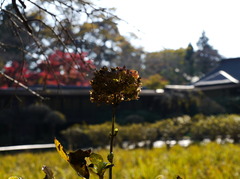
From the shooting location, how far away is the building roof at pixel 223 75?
2481cm

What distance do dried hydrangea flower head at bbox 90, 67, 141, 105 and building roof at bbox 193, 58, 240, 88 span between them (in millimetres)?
23375

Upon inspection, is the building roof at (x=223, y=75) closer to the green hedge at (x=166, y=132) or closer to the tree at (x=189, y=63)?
the tree at (x=189, y=63)

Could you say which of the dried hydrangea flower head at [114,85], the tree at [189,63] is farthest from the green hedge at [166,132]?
the tree at [189,63]

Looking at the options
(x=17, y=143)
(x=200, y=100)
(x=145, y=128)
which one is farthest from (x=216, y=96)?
(x=17, y=143)

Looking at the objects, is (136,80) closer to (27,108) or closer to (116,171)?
(116,171)

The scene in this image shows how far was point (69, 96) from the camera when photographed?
2045 centimetres

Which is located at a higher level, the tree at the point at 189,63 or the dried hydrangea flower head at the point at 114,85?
the tree at the point at 189,63

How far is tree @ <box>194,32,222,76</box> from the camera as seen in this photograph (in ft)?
125

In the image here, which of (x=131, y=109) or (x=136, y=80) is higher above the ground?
(x=136, y=80)

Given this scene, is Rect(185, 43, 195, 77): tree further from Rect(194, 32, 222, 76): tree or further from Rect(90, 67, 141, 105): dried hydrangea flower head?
Rect(90, 67, 141, 105): dried hydrangea flower head

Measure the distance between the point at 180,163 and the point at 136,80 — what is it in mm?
4802

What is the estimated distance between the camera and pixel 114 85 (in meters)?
1.12

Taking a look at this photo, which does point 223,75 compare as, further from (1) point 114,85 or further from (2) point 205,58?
(1) point 114,85

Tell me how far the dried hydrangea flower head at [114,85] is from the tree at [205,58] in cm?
3675
